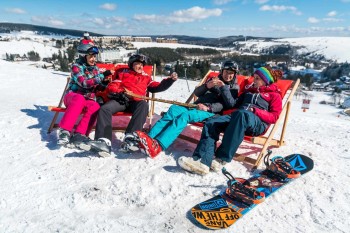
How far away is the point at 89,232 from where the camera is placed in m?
3.09

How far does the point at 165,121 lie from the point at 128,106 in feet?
3.46

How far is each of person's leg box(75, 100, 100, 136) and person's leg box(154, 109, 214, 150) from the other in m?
1.27

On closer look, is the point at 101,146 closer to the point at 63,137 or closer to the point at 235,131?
the point at 63,137

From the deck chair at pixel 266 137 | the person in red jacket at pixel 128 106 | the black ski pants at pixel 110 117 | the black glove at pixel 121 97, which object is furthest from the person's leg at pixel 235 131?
the black glove at pixel 121 97

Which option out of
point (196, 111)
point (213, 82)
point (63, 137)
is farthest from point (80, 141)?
point (213, 82)

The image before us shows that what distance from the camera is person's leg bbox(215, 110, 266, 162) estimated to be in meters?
4.17

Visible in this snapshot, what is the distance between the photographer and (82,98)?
5.13 meters

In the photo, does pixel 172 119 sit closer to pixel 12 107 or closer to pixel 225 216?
pixel 225 216

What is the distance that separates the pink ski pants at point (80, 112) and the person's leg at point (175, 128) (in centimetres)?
128

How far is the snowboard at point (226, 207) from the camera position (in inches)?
126

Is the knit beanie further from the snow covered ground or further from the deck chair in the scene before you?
the snow covered ground

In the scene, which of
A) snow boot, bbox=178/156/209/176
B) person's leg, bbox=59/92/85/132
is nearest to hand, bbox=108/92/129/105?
person's leg, bbox=59/92/85/132

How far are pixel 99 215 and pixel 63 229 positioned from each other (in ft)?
1.34

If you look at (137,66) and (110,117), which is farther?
(137,66)
